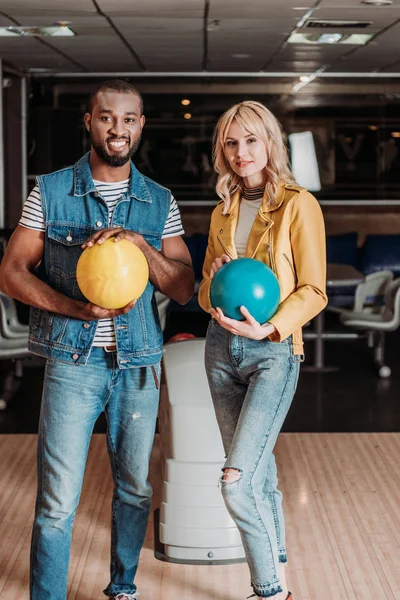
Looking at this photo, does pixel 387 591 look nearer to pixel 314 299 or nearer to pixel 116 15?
pixel 314 299

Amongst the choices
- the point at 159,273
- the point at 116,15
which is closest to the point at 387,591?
the point at 159,273

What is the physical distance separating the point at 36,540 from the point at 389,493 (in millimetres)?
1879

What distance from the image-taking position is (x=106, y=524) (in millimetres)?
3502

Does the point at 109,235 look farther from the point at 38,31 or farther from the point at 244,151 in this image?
the point at 38,31

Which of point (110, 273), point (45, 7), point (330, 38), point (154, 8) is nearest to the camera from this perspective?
point (110, 273)

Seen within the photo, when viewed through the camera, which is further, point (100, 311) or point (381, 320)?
point (381, 320)

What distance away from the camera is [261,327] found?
92.1 inches

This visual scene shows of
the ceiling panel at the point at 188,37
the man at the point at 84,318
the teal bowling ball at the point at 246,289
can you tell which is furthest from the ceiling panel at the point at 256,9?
the teal bowling ball at the point at 246,289

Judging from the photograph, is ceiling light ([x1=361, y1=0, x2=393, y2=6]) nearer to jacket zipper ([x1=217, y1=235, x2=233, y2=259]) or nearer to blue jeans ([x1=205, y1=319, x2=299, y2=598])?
jacket zipper ([x1=217, y1=235, x2=233, y2=259])

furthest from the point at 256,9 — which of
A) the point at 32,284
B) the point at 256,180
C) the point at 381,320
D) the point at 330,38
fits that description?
the point at 32,284

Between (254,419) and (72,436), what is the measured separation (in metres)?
0.49

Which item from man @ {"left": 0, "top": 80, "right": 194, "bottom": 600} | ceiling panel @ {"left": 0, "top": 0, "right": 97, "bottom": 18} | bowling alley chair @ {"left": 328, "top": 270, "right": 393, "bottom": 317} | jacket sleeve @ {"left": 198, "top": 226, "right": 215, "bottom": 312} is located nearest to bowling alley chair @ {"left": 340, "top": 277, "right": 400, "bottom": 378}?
bowling alley chair @ {"left": 328, "top": 270, "right": 393, "bottom": 317}

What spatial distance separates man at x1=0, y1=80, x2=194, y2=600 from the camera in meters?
2.42

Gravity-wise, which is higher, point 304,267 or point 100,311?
point 304,267
